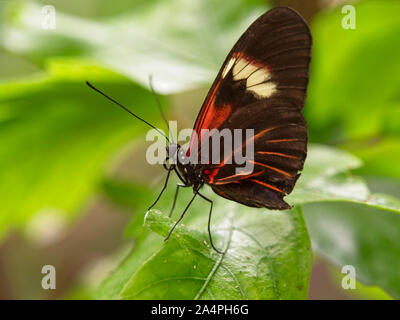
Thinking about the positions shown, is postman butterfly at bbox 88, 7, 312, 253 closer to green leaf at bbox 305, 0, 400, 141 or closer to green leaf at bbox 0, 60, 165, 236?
green leaf at bbox 0, 60, 165, 236

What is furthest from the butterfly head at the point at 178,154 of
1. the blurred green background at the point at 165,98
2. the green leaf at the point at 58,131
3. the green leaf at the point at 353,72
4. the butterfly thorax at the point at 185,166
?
the green leaf at the point at 353,72

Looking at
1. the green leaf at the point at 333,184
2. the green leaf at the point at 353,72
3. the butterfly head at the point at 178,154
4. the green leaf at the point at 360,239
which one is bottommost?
the green leaf at the point at 360,239

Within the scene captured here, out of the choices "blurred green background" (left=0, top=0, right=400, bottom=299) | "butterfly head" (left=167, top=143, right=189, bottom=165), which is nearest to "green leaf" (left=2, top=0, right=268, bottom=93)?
"blurred green background" (left=0, top=0, right=400, bottom=299)

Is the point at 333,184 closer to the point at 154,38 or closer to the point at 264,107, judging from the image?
the point at 264,107

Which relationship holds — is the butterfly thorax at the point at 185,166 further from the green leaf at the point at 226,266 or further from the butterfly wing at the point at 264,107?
the green leaf at the point at 226,266

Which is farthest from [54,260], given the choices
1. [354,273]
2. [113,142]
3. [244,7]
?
[354,273]

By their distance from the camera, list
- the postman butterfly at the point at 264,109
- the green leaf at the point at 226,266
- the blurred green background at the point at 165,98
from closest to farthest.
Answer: the green leaf at the point at 226,266 → the postman butterfly at the point at 264,109 → the blurred green background at the point at 165,98

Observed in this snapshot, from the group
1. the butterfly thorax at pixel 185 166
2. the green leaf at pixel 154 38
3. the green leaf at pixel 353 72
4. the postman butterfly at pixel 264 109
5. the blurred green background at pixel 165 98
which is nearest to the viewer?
the postman butterfly at pixel 264 109
